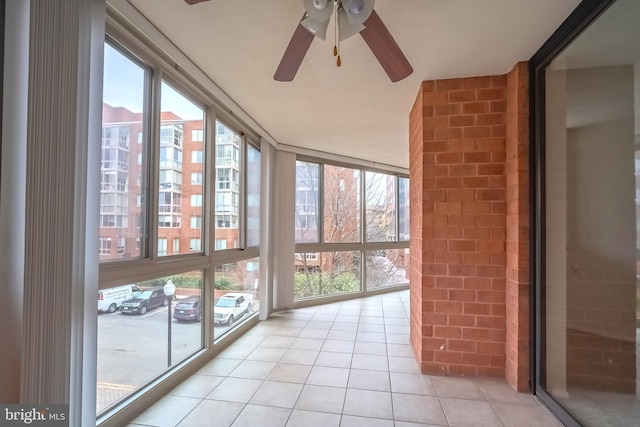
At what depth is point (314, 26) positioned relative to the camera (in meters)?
1.48

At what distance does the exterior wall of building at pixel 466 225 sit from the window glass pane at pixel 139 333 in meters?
2.00

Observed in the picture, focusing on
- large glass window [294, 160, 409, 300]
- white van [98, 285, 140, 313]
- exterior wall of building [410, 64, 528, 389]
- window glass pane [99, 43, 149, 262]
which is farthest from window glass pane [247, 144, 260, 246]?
exterior wall of building [410, 64, 528, 389]

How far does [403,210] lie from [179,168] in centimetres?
458

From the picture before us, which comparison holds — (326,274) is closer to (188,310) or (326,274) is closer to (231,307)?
(231,307)

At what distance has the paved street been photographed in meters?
1.78

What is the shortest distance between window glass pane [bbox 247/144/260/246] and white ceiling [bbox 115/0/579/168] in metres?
0.77

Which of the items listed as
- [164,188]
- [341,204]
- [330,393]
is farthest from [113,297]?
[341,204]

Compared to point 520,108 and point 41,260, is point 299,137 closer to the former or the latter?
point 520,108

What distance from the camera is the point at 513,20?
180cm

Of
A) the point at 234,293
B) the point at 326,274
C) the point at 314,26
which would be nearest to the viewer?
the point at 314,26

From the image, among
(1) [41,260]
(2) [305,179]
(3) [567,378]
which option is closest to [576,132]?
(3) [567,378]

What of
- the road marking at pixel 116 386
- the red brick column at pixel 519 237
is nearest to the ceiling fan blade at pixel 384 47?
the red brick column at pixel 519 237

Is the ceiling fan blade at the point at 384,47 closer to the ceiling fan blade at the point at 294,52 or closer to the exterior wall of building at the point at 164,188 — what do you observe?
the ceiling fan blade at the point at 294,52

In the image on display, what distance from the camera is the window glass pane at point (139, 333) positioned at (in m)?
1.78
